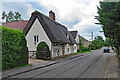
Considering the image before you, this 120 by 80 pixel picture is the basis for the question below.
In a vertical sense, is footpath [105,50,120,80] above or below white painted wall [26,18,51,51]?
below

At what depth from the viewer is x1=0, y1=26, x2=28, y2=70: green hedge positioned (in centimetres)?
1108

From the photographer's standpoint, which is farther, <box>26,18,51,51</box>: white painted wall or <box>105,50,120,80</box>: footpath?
<box>26,18,51,51</box>: white painted wall

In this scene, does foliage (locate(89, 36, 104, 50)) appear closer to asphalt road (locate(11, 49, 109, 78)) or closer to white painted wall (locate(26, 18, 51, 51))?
white painted wall (locate(26, 18, 51, 51))

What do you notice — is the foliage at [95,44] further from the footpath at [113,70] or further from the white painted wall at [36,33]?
the footpath at [113,70]

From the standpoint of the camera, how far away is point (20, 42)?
1362 centimetres

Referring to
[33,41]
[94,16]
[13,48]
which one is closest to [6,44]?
[13,48]

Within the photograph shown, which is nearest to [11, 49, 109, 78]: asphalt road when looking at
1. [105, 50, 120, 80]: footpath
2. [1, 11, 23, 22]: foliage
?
[105, 50, 120, 80]: footpath

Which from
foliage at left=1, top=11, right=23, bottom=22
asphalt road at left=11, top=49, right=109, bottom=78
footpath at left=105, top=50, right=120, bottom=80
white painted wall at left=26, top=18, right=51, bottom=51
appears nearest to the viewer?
footpath at left=105, top=50, right=120, bottom=80

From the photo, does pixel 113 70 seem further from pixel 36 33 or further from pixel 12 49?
pixel 36 33

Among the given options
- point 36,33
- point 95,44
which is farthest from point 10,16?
point 95,44

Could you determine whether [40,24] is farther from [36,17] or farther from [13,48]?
[13,48]

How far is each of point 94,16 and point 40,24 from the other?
9087 millimetres

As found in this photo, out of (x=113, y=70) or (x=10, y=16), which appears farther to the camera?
(x=10, y=16)

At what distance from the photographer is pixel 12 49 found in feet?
39.6
